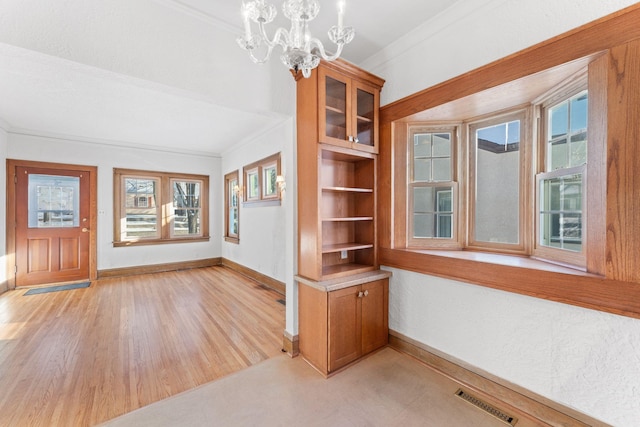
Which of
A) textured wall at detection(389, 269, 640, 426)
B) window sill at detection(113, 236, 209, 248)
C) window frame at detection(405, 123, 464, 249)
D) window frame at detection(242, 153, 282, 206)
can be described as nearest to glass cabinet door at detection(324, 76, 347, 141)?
window frame at detection(405, 123, 464, 249)

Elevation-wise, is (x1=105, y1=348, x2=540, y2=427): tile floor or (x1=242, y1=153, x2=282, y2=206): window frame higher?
(x1=242, y1=153, x2=282, y2=206): window frame

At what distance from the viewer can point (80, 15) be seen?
63.6 inches

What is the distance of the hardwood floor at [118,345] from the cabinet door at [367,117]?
86.0 inches

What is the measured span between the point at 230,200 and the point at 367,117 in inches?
177

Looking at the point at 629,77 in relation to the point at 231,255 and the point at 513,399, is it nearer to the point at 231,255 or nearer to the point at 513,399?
the point at 513,399

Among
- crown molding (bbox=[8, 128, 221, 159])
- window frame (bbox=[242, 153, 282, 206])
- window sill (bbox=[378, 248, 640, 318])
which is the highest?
crown molding (bbox=[8, 128, 221, 159])

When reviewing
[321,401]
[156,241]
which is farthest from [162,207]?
[321,401]

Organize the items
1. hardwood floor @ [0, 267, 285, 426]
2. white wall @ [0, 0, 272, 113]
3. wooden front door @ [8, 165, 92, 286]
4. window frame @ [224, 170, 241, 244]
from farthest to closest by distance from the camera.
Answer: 1. window frame @ [224, 170, 241, 244]
2. wooden front door @ [8, 165, 92, 286]
3. hardwood floor @ [0, 267, 285, 426]
4. white wall @ [0, 0, 272, 113]

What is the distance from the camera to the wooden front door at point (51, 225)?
4504 mm

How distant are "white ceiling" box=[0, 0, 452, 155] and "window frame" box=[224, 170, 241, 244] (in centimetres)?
237

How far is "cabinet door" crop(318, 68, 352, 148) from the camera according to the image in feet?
7.07

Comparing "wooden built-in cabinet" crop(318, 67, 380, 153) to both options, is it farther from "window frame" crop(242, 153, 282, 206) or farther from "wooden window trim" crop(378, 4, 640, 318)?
"window frame" crop(242, 153, 282, 206)

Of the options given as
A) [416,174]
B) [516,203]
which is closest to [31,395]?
[416,174]

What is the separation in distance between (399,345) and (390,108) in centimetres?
226
